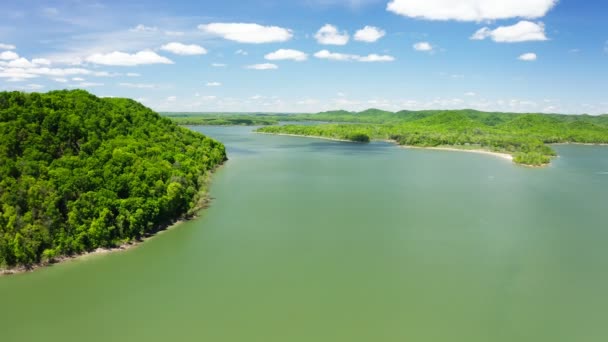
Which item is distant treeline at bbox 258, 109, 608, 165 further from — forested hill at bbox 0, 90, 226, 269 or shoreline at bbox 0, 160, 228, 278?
forested hill at bbox 0, 90, 226, 269

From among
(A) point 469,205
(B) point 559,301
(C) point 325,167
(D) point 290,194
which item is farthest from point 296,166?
(B) point 559,301

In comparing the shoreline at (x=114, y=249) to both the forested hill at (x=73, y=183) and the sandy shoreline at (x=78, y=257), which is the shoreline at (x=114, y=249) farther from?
the forested hill at (x=73, y=183)

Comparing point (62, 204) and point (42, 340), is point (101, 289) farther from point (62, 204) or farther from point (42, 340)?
point (62, 204)

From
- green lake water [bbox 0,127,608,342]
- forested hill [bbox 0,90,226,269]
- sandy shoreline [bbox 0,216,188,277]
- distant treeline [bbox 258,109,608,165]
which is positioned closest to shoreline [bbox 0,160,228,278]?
sandy shoreline [bbox 0,216,188,277]

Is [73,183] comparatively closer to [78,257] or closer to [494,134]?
[78,257]

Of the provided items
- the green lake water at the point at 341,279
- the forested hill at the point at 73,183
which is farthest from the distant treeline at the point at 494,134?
the forested hill at the point at 73,183

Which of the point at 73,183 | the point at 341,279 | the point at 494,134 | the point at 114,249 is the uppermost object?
the point at 494,134

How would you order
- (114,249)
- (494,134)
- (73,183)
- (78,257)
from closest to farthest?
(78,257), (114,249), (73,183), (494,134)

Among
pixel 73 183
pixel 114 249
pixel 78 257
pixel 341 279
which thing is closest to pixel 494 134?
pixel 341 279
